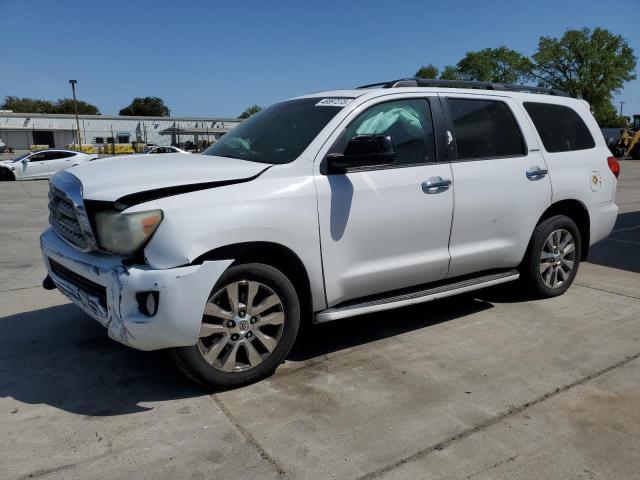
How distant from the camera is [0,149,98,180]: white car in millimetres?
22125

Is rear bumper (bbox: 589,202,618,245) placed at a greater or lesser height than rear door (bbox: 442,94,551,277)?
lesser

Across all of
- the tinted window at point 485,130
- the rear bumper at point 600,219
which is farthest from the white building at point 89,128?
the tinted window at point 485,130

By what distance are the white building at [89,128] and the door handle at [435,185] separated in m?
70.5

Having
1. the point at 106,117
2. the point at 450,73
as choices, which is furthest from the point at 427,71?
the point at 106,117

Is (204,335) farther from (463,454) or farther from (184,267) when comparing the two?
(463,454)

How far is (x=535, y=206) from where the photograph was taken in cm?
460

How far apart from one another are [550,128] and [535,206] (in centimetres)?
81

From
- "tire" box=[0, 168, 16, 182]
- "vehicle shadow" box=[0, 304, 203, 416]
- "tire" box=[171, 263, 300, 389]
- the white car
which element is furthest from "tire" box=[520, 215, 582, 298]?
"tire" box=[0, 168, 16, 182]

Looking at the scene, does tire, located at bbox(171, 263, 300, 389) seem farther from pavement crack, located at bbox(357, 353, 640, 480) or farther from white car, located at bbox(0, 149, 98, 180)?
white car, located at bbox(0, 149, 98, 180)

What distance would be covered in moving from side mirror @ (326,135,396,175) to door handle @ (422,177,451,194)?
1.65 ft

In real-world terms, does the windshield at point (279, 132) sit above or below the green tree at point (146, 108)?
below

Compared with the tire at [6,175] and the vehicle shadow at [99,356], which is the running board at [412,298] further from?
the tire at [6,175]

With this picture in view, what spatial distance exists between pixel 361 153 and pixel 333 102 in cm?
65

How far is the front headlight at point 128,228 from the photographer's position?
2.92m
